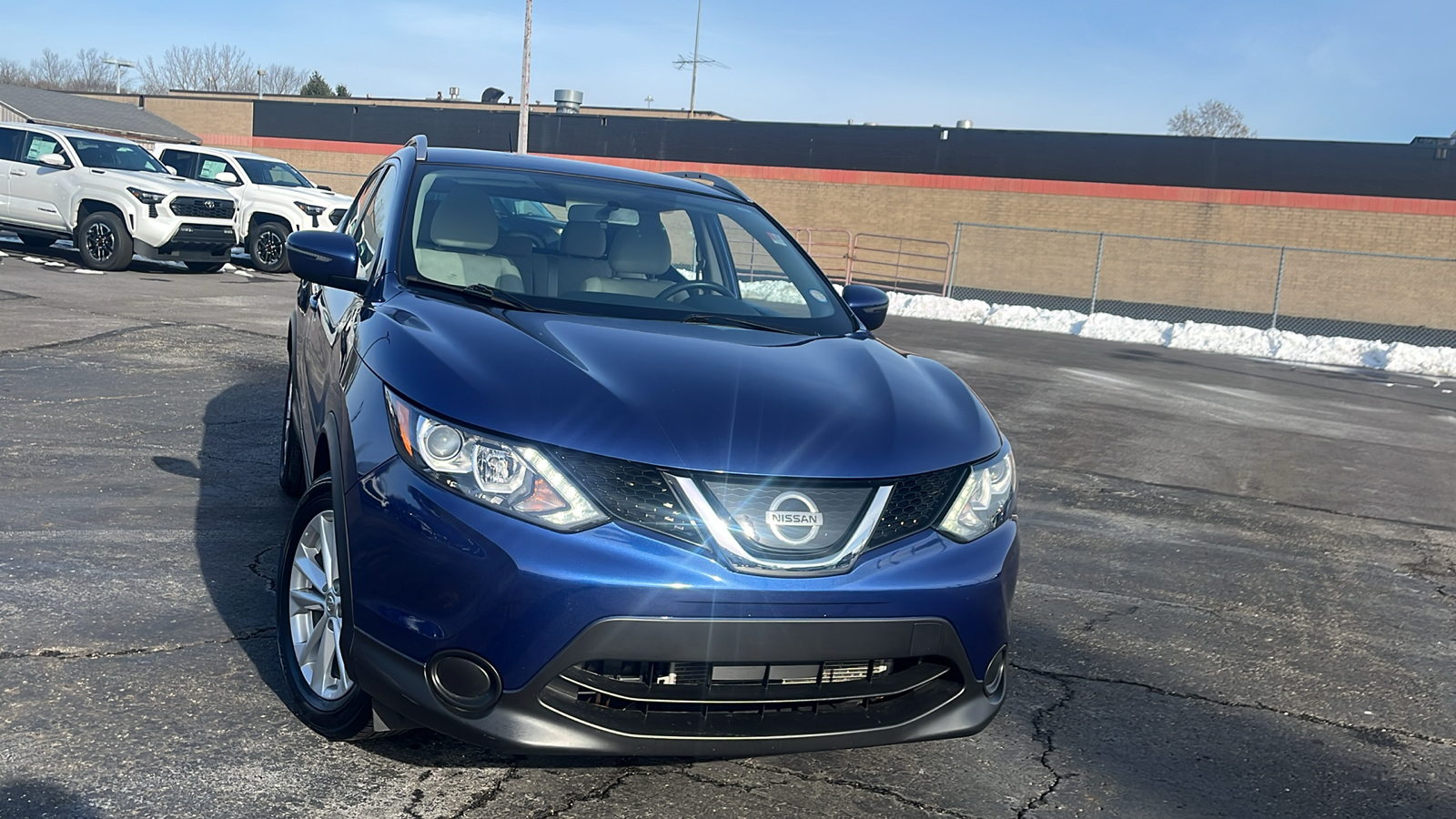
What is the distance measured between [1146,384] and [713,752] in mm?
12161

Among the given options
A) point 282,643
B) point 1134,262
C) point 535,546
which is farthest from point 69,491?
point 1134,262

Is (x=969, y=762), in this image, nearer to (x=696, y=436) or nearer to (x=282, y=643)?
(x=696, y=436)

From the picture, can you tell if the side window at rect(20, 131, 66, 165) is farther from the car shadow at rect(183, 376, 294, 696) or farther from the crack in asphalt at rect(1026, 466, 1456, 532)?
the crack in asphalt at rect(1026, 466, 1456, 532)

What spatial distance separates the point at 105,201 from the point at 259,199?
2.69 meters

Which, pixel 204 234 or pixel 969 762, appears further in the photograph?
pixel 204 234

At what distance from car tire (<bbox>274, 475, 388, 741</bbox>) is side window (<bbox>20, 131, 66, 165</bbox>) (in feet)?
55.9

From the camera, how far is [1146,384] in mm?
13961

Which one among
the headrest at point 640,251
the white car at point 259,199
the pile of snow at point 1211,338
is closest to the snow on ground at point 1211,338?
the pile of snow at point 1211,338

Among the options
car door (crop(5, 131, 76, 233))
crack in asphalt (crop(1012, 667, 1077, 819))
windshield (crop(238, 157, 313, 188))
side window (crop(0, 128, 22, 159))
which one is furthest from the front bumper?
windshield (crop(238, 157, 313, 188))

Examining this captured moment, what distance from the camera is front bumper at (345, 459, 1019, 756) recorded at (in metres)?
2.68

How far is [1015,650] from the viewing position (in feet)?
14.9

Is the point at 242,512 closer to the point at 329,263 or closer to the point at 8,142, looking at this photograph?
the point at 329,263

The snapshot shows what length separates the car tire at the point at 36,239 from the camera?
18.5m

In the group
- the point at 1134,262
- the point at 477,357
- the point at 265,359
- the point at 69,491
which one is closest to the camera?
the point at 477,357
